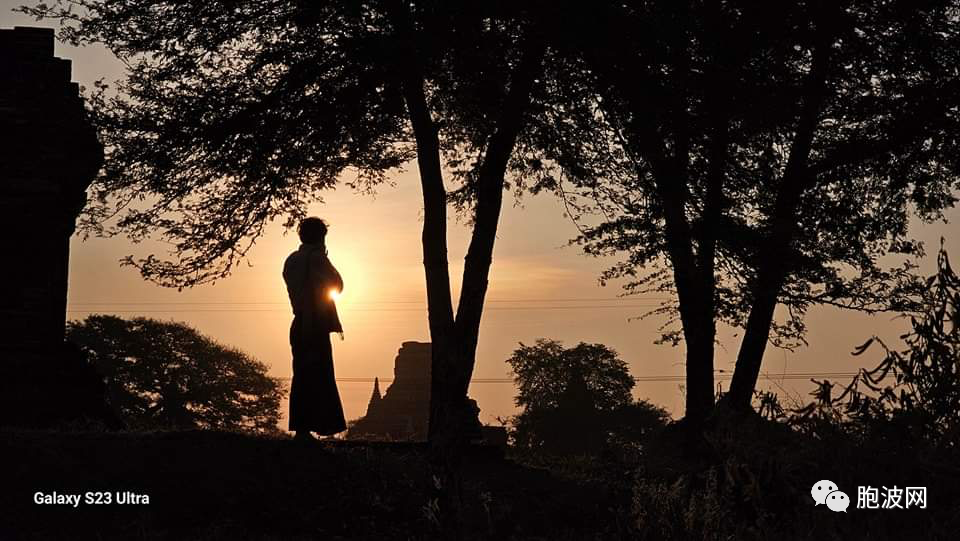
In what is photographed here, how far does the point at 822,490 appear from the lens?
17.9ft

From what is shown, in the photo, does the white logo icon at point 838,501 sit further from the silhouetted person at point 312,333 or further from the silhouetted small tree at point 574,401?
the silhouetted small tree at point 574,401

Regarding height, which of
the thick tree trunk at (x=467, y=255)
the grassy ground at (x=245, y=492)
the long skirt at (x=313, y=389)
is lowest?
the grassy ground at (x=245, y=492)

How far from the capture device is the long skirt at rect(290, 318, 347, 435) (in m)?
13.2

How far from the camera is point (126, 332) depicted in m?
62.4

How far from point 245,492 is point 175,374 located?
54.7 m

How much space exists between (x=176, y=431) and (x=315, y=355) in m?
2.14

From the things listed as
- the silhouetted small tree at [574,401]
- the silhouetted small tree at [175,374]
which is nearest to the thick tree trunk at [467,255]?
the silhouetted small tree at [175,374]

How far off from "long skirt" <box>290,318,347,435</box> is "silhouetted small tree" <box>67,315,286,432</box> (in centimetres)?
4518

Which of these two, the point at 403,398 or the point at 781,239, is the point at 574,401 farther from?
the point at 403,398

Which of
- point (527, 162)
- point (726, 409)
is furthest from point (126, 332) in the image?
point (726, 409)

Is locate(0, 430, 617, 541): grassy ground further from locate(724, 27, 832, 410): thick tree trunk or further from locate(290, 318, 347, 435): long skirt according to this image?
locate(724, 27, 832, 410): thick tree trunk

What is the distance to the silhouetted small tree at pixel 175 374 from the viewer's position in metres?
60.3

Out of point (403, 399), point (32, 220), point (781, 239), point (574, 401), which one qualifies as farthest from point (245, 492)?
point (403, 399)

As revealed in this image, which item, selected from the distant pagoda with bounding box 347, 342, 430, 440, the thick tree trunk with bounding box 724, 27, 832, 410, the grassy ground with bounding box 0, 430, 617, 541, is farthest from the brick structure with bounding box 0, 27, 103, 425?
the distant pagoda with bounding box 347, 342, 430, 440
